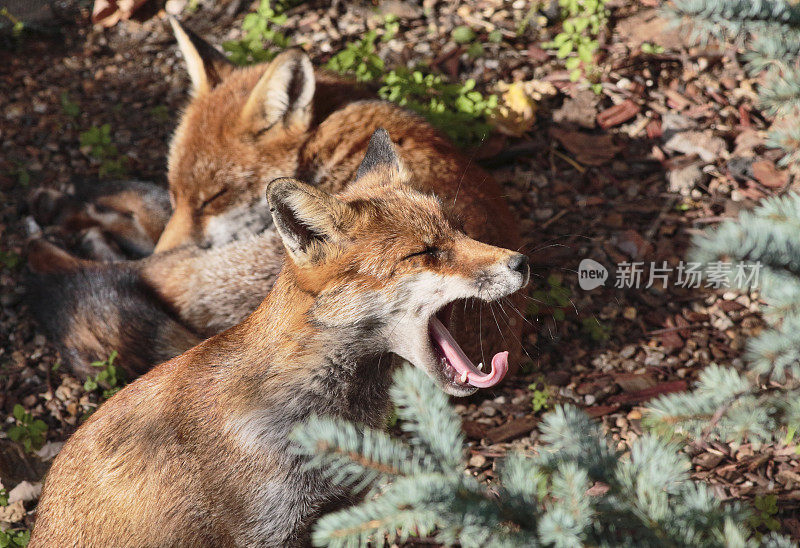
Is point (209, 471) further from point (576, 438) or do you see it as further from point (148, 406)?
point (576, 438)

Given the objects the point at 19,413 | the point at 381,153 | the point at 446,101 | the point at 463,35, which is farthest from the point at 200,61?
the point at 19,413

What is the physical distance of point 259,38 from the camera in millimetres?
5438

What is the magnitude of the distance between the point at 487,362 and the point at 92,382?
207 centimetres

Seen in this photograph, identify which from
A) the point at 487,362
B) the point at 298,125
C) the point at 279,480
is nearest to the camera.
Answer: the point at 279,480

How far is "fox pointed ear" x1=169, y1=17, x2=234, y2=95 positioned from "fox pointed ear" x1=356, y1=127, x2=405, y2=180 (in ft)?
5.65

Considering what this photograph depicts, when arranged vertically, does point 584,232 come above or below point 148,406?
below

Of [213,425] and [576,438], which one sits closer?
[576,438]

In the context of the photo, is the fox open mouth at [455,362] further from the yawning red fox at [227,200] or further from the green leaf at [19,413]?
the green leaf at [19,413]

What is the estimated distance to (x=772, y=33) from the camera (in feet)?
7.39

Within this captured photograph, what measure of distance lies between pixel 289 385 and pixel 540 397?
167 cm

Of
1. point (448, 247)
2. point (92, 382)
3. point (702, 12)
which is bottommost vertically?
point (92, 382)

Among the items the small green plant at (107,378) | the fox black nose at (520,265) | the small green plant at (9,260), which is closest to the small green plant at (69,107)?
the small green plant at (9,260)

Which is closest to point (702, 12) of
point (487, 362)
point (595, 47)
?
point (487, 362)

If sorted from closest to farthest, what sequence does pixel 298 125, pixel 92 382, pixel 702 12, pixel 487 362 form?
pixel 702 12
pixel 487 362
pixel 92 382
pixel 298 125
